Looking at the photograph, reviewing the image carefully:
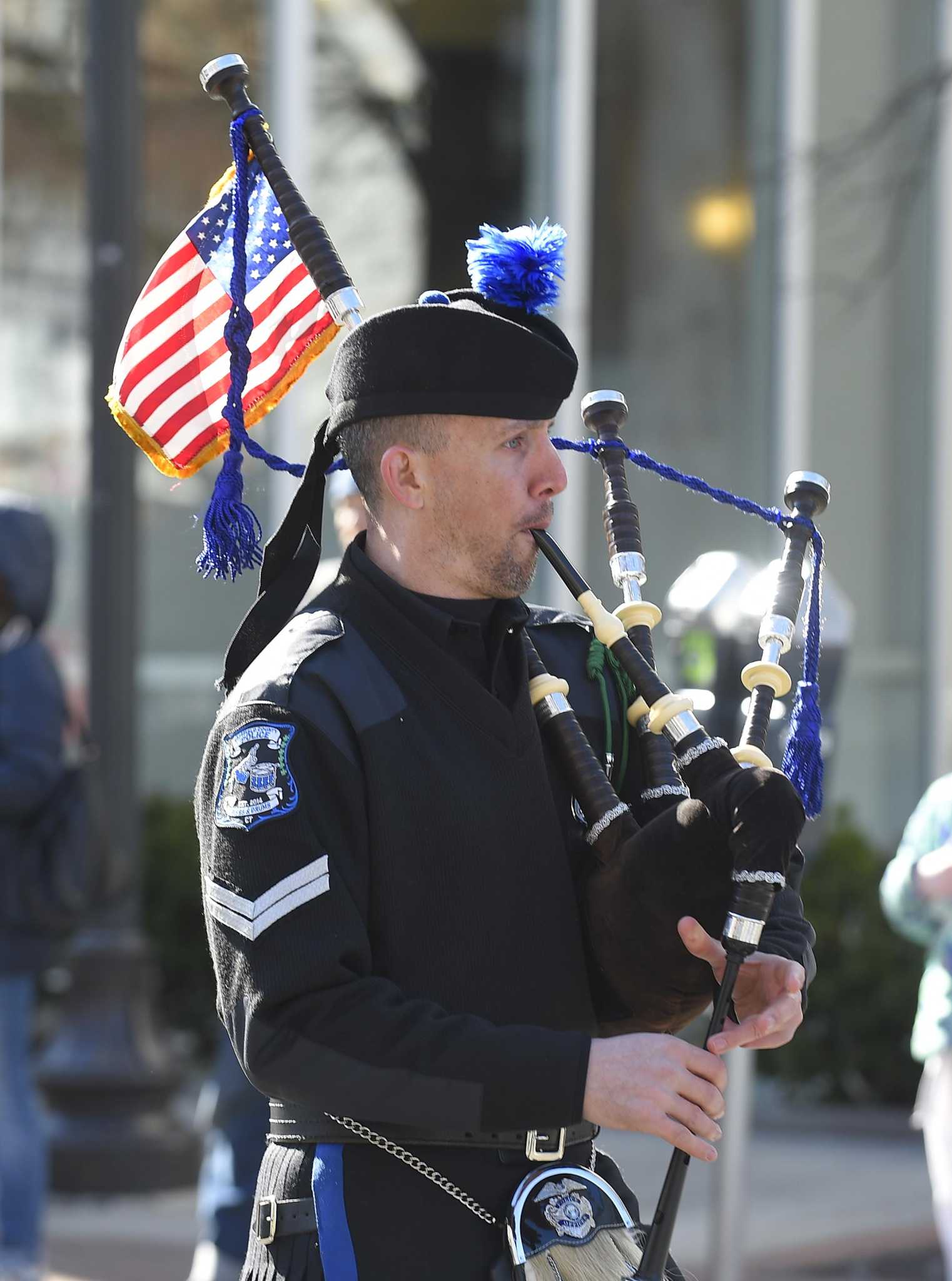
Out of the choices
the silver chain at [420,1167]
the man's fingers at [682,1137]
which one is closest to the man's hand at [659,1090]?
the man's fingers at [682,1137]

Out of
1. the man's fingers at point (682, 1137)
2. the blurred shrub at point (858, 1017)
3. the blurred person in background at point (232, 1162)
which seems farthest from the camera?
the blurred shrub at point (858, 1017)

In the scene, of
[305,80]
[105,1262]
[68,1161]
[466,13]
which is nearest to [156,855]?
[68,1161]

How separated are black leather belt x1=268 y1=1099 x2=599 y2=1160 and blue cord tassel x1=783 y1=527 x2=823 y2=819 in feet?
2.13

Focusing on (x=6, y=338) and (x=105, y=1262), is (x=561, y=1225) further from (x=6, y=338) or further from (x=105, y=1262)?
(x=6, y=338)

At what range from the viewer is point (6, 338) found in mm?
8625

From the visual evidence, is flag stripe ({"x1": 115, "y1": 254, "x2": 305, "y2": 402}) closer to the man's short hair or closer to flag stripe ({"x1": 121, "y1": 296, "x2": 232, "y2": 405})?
flag stripe ({"x1": 121, "y1": 296, "x2": 232, "y2": 405})


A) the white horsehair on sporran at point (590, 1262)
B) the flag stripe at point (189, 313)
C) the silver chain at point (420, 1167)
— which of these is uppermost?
the flag stripe at point (189, 313)

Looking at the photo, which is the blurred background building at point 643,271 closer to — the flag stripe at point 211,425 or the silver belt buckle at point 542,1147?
the flag stripe at point 211,425

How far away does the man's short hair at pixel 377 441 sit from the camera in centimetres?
250

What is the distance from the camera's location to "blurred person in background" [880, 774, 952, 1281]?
438 centimetres

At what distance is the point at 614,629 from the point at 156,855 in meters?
5.74

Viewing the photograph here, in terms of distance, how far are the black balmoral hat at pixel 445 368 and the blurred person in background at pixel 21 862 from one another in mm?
2684

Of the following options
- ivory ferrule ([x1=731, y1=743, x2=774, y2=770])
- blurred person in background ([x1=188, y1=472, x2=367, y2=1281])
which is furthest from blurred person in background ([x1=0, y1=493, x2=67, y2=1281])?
ivory ferrule ([x1=731, y1=743, x2=774, y2=770])

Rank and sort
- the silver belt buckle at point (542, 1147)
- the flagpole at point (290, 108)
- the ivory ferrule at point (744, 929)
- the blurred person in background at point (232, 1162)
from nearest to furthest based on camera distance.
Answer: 1. the ivory ferrule at point (744, 929)
2. the silver belt buckle at point (542, 1147)
3. the blurred person in background at point (232, 1162)
4. the flagpole at point (290, 108)
